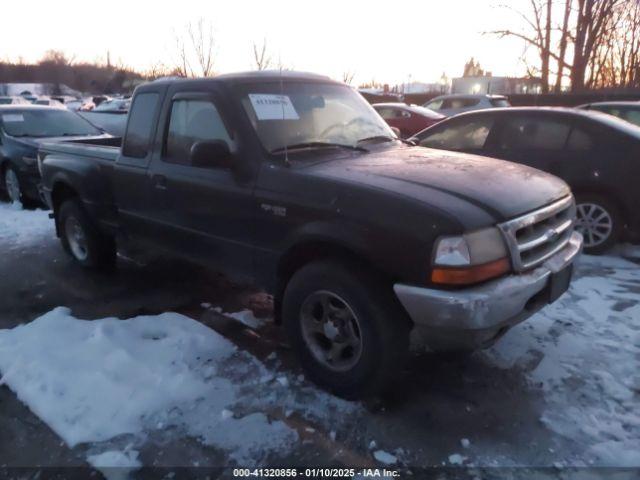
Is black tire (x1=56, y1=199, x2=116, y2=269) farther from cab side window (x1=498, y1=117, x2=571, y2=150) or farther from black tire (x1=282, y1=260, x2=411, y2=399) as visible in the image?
cab side window (x1=498, y1=117, x2=571, y2=150)

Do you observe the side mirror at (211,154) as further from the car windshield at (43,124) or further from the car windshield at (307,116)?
the car windshield at (43,124)

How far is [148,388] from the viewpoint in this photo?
3244 mm

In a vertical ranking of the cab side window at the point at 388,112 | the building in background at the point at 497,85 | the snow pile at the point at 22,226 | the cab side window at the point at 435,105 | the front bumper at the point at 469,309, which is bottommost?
the snow pile at the point at 22,226

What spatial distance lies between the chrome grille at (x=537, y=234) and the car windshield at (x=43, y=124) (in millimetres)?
8277

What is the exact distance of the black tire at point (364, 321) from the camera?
283cm

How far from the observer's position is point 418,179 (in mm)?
3033

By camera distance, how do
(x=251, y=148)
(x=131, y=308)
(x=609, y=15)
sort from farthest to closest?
(x=609, y=15), (x=131, y=308), (x=251, y=148)

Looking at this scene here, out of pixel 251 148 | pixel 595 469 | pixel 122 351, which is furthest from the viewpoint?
pixel 122 351

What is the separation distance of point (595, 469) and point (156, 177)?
11.7ft

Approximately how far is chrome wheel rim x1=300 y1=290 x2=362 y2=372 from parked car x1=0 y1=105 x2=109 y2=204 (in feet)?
19.2

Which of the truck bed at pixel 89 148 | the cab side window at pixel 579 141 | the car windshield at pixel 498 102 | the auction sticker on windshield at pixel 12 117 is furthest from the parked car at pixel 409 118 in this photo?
the truck bed at pixel 89 148

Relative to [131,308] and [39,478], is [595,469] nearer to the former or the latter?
[39,478]

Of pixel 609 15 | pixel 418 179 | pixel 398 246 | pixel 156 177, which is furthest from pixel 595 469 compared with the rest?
pixel 609 15

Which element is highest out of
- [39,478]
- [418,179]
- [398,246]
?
[418,179]
